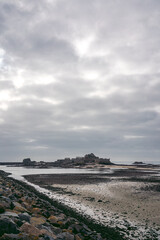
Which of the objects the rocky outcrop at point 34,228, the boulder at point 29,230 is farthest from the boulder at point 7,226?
the boulder at point 29,230

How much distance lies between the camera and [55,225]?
30.5 feet

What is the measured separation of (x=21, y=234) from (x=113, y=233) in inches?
256

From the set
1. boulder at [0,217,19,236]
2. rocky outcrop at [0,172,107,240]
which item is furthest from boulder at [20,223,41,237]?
boulder at [0,217,19,236]

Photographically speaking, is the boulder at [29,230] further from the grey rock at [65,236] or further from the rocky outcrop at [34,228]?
the grey rock at [65,236]

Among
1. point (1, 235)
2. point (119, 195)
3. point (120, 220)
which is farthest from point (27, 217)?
point (119, 195)

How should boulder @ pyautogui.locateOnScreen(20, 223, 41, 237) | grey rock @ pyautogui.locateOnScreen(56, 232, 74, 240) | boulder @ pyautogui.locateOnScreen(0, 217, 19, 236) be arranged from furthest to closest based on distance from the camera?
1. grey rock @ pyautogui.locateOnScreen(56, 232, 74, 240)
2. boulder @ pyautogui.locateOnScreen(20, 223, 41, 237)
3. boulder @ pyautogui.locateOnScreen(0, 217, 19, 236)

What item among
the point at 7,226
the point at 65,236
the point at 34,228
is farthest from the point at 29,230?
the point at 65,236

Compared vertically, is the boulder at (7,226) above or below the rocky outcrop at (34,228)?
above

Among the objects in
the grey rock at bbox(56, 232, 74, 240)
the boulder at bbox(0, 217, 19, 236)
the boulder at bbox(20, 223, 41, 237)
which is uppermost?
the boulder at bbox(0, 217, 19, 236)

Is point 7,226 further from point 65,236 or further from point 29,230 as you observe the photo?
point 65,236

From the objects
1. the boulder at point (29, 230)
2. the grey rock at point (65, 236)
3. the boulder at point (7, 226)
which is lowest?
the grey rock at point (65, 236)

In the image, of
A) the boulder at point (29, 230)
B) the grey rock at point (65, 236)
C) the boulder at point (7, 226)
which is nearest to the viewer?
the boulder at point (7, 226)

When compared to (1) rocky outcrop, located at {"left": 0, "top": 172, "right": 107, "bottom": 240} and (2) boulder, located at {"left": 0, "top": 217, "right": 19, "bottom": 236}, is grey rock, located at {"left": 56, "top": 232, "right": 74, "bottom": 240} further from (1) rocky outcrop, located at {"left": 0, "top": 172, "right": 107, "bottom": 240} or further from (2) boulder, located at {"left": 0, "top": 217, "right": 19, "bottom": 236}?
(2) boulder, located at {"left": 0, "top": 217, "right": 19, "bottom": 236}

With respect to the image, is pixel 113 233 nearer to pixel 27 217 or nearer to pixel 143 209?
pixel 27 217
